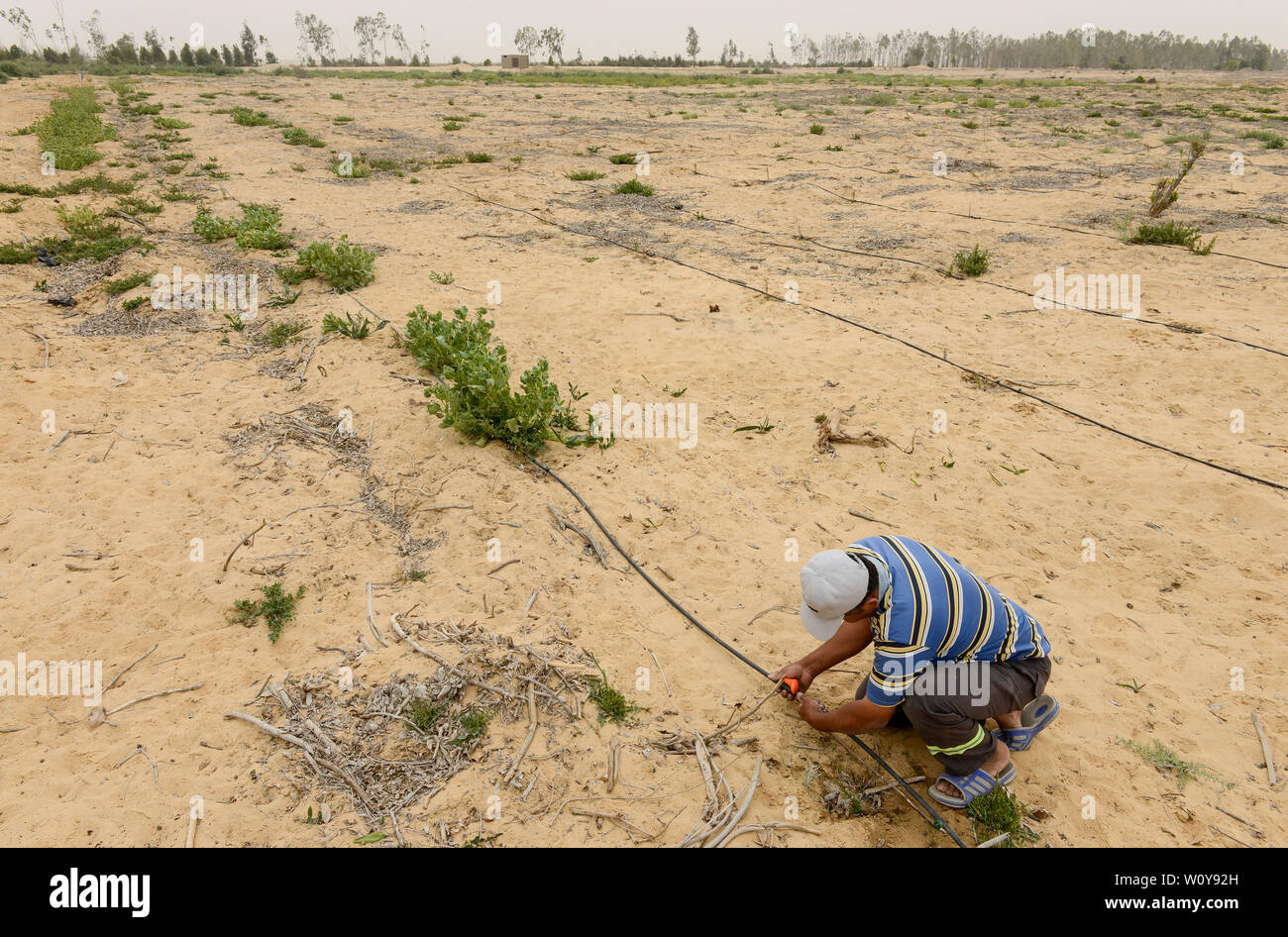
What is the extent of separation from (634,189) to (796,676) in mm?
10196

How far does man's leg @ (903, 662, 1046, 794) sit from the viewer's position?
2557mm

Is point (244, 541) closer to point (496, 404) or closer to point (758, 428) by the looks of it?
point (496, 404)

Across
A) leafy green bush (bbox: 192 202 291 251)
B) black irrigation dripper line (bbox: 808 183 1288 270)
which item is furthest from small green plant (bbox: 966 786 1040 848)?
leafy green bush (bbox: 192 202 291 251)

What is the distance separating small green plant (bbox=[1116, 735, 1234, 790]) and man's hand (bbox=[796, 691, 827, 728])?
1339mm

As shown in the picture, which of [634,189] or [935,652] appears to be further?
[634,189]

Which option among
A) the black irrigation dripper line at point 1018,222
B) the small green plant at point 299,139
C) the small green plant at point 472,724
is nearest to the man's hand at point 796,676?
the small green plant at point 472,724

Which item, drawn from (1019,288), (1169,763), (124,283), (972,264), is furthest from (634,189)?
(1169,763)

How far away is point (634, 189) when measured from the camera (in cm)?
1143

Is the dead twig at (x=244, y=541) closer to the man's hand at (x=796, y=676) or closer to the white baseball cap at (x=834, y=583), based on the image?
the man's hand at (x=796, y=676)

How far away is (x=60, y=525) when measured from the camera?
151 inches

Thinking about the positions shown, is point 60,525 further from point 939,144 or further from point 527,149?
point 939,144

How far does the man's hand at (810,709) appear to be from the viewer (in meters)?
2.76
